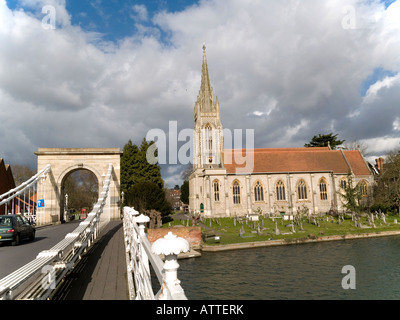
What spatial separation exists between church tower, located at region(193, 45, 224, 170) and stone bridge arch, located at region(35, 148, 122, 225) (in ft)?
86.5

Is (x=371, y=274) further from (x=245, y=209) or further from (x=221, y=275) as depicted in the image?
(x=245, y=209)

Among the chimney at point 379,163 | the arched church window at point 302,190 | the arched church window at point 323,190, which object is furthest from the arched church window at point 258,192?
the chimney at point 379,163

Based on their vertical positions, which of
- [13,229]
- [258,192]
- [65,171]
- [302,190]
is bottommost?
[13,229]

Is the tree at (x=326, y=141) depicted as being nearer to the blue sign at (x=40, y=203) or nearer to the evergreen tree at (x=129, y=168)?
the evergreen tree at (x=129, y=168)

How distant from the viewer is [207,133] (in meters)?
52.0

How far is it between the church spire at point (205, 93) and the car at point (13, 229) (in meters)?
44.0

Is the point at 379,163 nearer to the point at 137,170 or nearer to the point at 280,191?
the point at 280,191

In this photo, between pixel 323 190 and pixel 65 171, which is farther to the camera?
pixel 323 190

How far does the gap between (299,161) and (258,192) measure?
10.1m

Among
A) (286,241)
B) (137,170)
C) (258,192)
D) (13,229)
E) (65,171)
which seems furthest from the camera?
(258,192)

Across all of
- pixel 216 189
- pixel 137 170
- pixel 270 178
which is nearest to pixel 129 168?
pixel 137 170

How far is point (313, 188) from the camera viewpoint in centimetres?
4612

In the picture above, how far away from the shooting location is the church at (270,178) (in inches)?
1748
